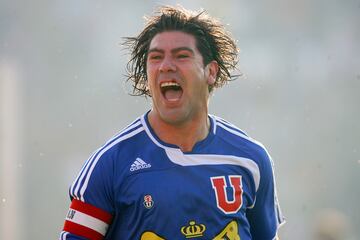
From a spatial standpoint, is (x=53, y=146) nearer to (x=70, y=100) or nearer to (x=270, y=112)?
(x=70, y=100)

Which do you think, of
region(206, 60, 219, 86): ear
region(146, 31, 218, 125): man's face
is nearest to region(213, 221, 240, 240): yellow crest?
region(146, 31, 218, 125): man's face

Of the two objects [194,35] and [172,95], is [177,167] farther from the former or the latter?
[194,35]

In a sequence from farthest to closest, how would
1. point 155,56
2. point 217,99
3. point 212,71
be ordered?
point 217,99
point 212,71
point 155,56

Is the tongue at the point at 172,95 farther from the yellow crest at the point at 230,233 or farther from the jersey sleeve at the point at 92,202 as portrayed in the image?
the yellow crest at the point at 230,233

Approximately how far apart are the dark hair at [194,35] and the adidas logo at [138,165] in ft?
1.97

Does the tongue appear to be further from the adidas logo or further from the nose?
the adidas logo

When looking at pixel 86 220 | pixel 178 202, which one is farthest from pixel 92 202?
pixel 178 202

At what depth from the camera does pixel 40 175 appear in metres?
6.21

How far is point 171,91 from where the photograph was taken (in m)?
3.33

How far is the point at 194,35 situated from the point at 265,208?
863 millimetres

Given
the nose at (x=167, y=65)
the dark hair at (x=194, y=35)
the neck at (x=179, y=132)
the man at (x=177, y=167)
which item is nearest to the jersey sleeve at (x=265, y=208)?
the man at (x=177, y=167)

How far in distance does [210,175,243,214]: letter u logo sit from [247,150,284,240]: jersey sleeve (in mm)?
180

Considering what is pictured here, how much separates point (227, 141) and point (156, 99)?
0.40m

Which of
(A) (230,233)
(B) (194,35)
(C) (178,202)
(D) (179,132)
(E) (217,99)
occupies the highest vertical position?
(B) (194,35)
